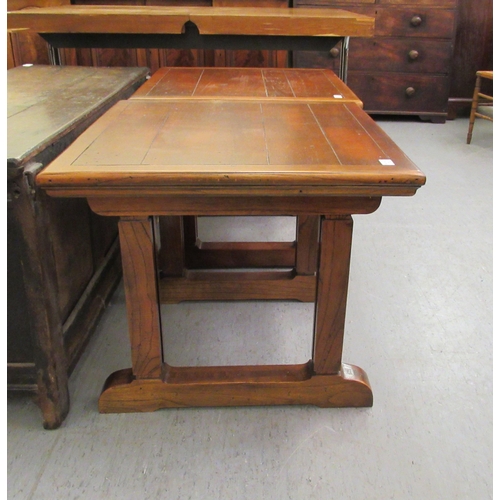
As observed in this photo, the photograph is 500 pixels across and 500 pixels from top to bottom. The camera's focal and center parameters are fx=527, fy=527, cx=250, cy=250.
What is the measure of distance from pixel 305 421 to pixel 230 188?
0.61 m

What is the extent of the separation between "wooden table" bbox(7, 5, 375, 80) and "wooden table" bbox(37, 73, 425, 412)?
830 millimetres

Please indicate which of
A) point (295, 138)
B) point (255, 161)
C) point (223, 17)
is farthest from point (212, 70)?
point (255, 161)

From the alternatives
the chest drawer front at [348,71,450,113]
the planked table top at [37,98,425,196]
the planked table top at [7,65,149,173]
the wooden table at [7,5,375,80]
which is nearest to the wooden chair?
the chest drawer front at [348,71,450,113]

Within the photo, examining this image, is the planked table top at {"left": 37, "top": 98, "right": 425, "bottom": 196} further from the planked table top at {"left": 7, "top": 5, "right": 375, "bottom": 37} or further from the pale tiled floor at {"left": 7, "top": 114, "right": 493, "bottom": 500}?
the planked table top at {"left": 7, "top": 5, "right": 375, "bottom": 37}

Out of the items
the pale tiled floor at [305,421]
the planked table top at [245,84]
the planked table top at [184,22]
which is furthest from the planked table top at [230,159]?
the planked table top at [184,22]

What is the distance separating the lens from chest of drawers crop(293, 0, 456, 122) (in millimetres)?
3801

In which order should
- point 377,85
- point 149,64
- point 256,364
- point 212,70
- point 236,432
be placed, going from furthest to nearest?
1. point 377,85
2. point 149,64
3. point 212,70
4. point 256,364
5. point 236,432

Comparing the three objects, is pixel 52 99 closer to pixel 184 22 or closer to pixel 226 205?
pixel 226 205

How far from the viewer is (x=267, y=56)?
125 inches

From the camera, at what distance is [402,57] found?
3904mm

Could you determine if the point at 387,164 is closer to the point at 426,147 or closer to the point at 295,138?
the point at 295,138

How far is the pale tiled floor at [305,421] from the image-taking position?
107 centimetres

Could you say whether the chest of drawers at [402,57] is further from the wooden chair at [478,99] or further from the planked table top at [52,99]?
the planked table top at [52,99]
